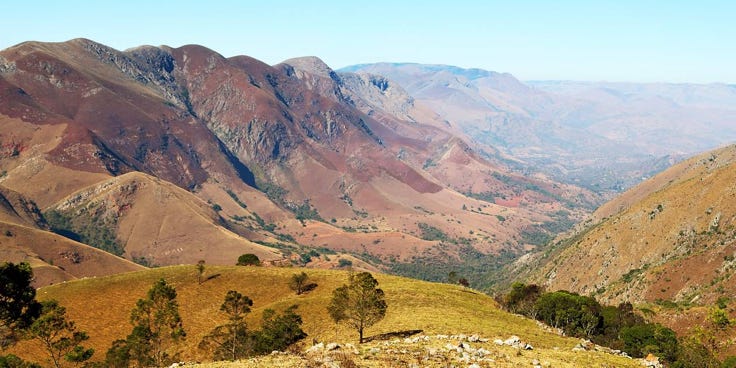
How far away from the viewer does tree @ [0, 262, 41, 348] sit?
5144 cm

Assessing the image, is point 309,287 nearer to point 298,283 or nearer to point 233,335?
point 298,283

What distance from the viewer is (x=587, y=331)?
95.9 metres

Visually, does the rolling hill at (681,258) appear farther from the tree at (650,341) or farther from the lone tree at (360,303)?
the lone tree at (360,303)

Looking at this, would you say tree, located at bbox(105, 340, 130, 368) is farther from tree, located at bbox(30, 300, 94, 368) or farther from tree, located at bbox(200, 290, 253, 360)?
tree, located at bbox(200, 290, 253, 360)

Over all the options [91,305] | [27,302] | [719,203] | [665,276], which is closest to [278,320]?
[27,302]

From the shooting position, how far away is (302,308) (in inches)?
3585

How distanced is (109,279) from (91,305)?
13846 mm

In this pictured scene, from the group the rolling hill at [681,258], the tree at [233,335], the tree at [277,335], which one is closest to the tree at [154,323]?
the tree at [233,335]

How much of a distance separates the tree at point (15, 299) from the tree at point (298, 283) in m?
55.0

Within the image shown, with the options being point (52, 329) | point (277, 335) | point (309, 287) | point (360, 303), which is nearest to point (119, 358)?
point (52, 329)

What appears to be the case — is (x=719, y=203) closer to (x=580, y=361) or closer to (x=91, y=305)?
(x=580, y=361)

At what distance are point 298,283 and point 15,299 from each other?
191 feet

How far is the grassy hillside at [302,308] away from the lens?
65438 millimetres

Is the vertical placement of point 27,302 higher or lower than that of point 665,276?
higher
